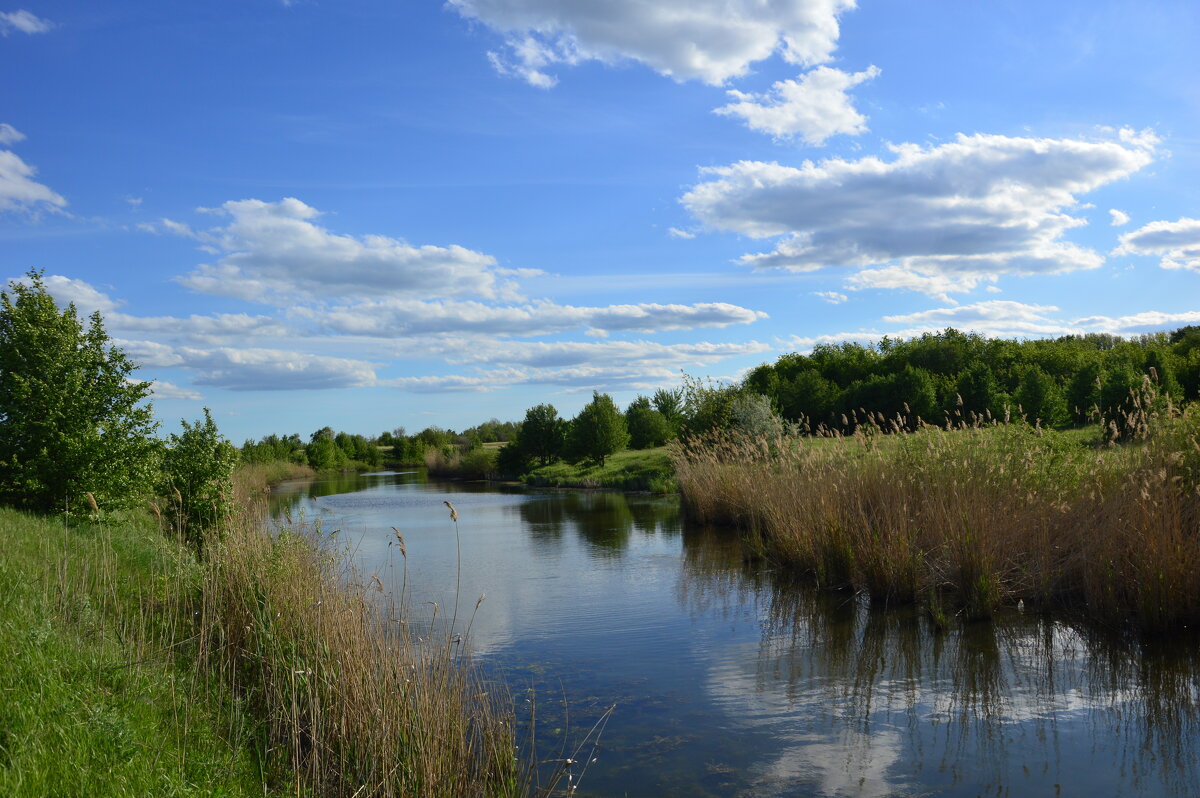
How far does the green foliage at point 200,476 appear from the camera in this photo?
1335cm

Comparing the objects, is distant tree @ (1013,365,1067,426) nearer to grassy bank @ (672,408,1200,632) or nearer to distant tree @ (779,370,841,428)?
distant tree @ (779,370,841,428)

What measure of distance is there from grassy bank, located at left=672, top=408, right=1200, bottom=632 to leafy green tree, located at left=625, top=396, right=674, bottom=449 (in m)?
37.9

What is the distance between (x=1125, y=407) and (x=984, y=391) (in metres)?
15.4

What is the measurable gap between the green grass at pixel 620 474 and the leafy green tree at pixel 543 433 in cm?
126

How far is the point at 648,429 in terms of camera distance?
52469mm

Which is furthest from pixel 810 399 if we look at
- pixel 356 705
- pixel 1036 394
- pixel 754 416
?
pixel 356 705

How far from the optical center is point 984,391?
3472cm

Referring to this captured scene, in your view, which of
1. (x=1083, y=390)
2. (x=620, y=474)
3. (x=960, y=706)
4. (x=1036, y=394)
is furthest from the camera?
(x=620, y=474)

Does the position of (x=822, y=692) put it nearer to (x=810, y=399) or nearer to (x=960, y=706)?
(x=960, y=706)

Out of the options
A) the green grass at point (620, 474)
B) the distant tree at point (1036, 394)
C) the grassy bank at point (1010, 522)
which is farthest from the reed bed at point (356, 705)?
the green grass at point (620, 474)

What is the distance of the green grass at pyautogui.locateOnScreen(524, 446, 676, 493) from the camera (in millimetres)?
36819

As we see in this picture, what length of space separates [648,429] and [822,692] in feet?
A: 147

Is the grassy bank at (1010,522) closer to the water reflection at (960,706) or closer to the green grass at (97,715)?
the water reflection at (960,706)

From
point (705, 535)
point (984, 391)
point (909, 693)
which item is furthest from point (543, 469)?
point (909, 693)
